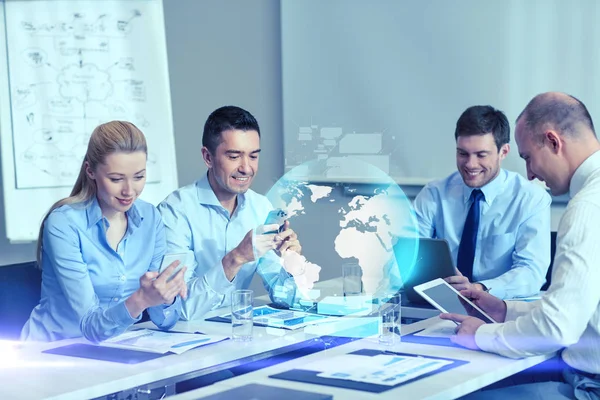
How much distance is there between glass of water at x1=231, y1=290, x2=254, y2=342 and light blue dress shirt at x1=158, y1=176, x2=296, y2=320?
49cm

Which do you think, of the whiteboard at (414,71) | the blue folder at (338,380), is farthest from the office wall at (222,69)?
the blue folder at (338,380)

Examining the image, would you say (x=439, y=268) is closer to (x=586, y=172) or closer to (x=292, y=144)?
(x=586, y=172)

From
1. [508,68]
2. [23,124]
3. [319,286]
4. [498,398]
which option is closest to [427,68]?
[508,68]

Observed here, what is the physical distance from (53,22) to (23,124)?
0.57 metres

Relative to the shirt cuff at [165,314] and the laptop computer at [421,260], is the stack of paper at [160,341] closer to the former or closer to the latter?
the shirt cuff at [165,314]

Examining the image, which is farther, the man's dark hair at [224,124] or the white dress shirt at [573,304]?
the man's dark hair at [224,124]

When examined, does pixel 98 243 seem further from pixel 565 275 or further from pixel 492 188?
pixel 492 188

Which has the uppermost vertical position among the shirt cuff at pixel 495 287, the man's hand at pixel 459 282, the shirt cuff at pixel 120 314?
the shirt cuff at pixel 120 314

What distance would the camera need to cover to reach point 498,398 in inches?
91.1

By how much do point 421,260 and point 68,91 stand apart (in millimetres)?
2341

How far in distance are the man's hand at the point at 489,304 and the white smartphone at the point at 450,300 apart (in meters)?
A: 0.02

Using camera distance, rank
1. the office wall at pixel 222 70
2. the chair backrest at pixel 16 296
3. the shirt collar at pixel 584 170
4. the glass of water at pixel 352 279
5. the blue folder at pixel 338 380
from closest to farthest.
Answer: the blue folder at pixel 338 380 < the shirt collar at pixel 584 170 < the glass of water at pixel 352 279 < the chair backrest at pixel 16 296 < the office wall at pixel 222 70

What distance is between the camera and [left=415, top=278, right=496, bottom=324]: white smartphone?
2408 millimetres

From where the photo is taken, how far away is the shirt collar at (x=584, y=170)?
216 centimetres
